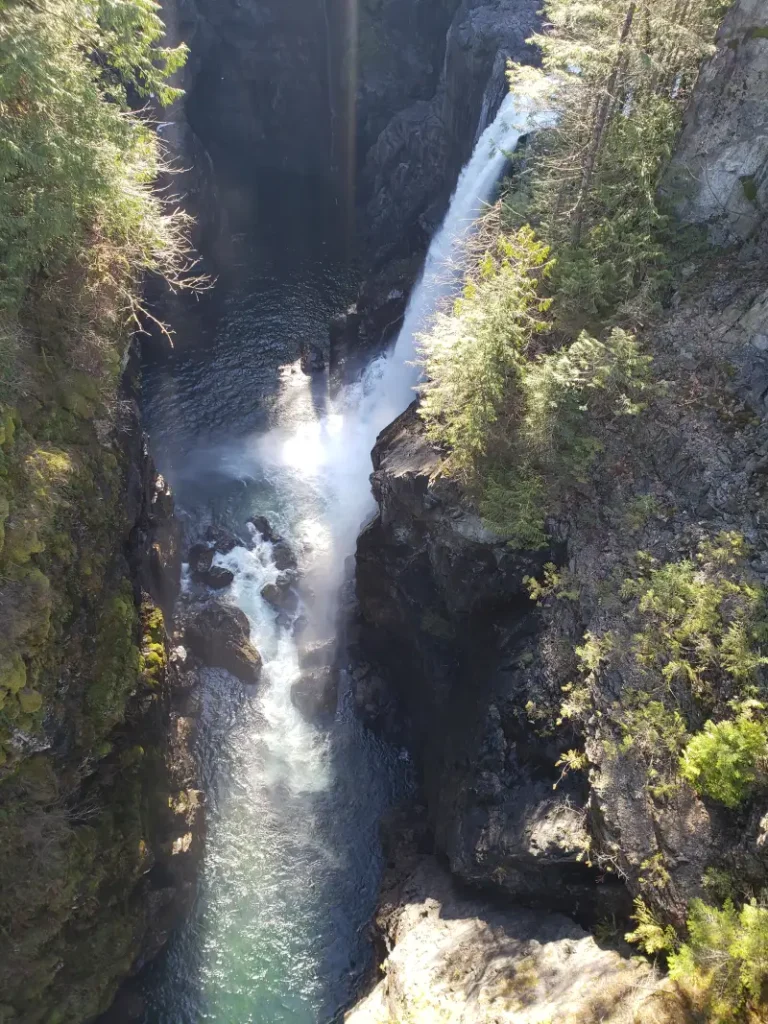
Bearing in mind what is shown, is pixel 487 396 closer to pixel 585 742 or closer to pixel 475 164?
pixel 585 742

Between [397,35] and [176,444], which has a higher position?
[397,35]

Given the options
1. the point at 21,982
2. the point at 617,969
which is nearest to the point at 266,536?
the point at 21,982

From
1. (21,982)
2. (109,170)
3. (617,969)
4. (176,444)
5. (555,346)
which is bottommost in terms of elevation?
(21,982)

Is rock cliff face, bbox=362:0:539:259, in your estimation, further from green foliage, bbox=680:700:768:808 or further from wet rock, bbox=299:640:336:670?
green foliage, bbox=680:700:768:808

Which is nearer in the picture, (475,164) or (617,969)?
(617,969)

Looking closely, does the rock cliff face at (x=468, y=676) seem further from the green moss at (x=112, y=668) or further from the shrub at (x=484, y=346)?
the green moss at (x=112, y=668)

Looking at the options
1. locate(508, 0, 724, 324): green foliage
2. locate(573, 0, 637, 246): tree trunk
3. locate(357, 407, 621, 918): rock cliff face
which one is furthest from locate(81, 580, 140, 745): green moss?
locate(573, 0, 637, 246): tree trunk

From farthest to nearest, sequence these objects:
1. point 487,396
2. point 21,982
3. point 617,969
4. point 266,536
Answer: point 266,536
point 487,396
point 21,982
point 617,969

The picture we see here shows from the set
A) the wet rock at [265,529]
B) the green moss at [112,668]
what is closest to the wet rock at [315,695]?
the wet rock at [265,529]
